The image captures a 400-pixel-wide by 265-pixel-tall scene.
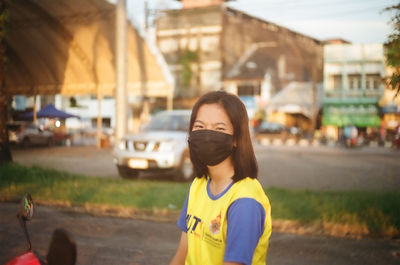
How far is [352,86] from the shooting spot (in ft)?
133

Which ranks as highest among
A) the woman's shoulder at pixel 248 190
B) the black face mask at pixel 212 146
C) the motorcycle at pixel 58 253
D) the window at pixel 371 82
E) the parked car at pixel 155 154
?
the window at pixel 371 82

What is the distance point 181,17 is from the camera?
45.4 m

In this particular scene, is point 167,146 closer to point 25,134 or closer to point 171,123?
point 171,123

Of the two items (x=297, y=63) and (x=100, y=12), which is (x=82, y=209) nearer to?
(x=100, y=12)

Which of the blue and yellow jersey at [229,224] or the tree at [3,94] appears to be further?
the tree at [3,94]

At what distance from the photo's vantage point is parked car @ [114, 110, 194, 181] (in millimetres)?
10172

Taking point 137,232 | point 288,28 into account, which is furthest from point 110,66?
point 288,28

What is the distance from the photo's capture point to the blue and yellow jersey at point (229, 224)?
172 centimetres

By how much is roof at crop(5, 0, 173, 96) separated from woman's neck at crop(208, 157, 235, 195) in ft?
→ 57.7

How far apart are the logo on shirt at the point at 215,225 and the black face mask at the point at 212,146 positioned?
0.30m

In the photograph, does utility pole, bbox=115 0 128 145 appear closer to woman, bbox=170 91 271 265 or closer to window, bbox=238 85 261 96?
woman, bbox=170 91 271 265

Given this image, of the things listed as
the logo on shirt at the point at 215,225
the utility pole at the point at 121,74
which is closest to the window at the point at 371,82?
the utility pole at the point at 121,74

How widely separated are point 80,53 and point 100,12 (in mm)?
3573

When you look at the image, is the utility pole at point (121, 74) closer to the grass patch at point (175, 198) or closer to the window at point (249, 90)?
the grass patch at point (175, 198)
